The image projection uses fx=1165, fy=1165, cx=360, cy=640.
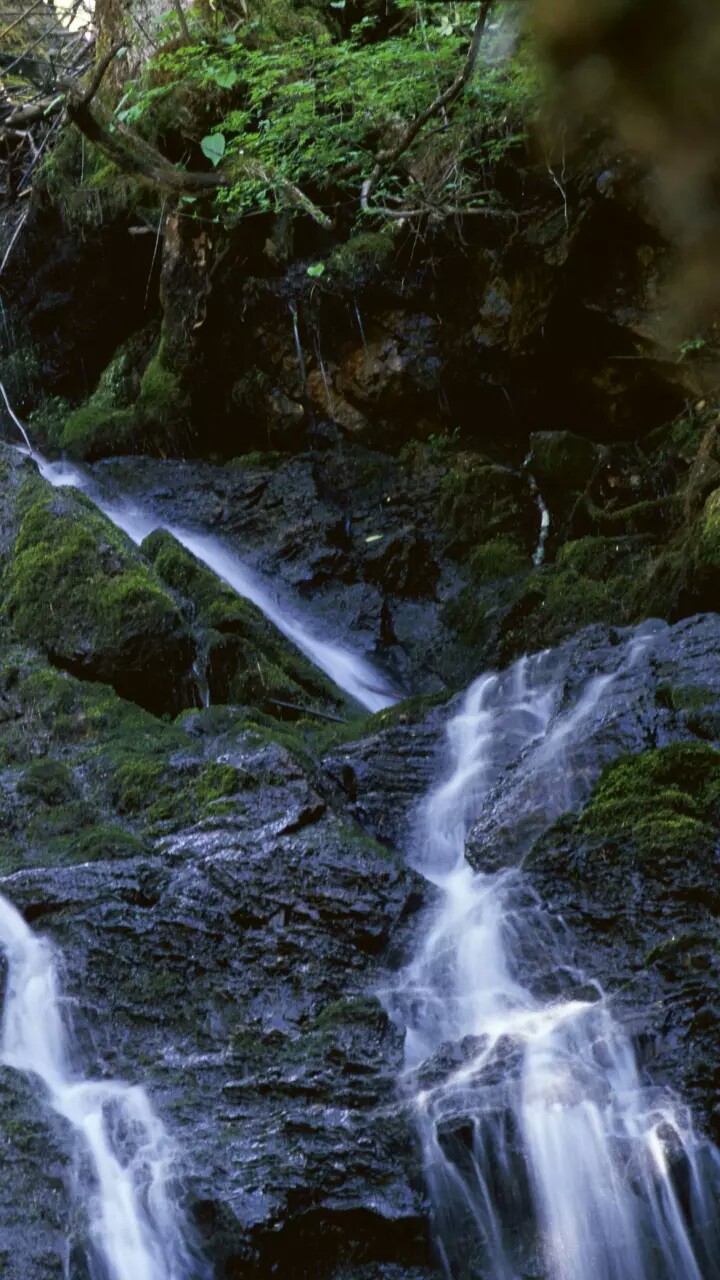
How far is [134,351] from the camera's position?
13.3m

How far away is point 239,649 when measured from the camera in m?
7.89

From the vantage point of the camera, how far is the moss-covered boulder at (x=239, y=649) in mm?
7867

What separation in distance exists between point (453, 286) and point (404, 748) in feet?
18.1

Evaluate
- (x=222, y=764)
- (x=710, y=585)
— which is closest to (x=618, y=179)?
(x=710, y=585)

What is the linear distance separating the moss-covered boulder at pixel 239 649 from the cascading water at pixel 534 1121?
2.65 metres

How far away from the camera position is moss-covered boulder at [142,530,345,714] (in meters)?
7.87

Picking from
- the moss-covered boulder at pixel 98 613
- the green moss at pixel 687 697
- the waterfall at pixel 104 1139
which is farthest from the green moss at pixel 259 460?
the waterfall at pixel 104 1139

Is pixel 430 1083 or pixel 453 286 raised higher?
pixel 453 286

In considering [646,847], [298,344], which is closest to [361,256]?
[298,344]

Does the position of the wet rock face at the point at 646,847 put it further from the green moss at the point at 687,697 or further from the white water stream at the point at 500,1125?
the white water stream at the point at 500,1125

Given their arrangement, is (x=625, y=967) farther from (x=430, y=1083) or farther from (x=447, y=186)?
(x=447, y=186)

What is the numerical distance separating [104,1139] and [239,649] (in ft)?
12.9

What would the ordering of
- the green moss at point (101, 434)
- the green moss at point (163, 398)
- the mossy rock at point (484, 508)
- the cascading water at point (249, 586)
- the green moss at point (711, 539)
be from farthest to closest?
the green moss at point (101, 434) → the green moss at point (163, 398) → the mossy rock at point (484, 508) → the cascading water at point (249, 586) → the green moss at point (711, 539)

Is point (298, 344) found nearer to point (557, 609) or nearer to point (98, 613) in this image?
point (557, 609)
